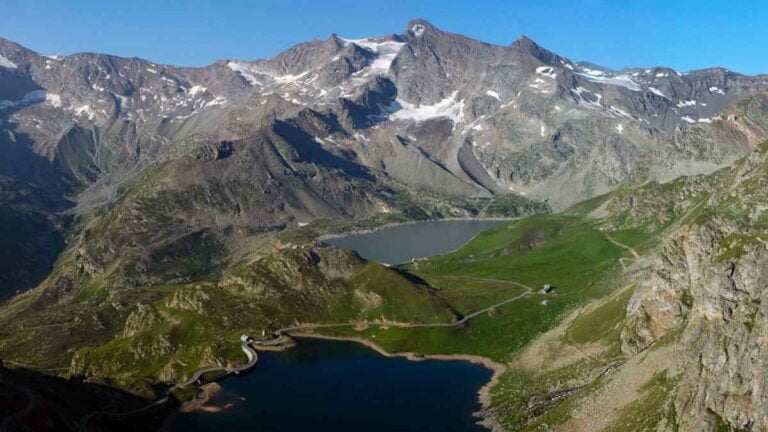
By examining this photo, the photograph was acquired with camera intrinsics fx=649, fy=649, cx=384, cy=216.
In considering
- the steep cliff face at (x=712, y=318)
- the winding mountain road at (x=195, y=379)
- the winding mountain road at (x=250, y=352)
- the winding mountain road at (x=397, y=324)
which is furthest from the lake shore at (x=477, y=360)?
the steep cliff face at (x=712, y=318)

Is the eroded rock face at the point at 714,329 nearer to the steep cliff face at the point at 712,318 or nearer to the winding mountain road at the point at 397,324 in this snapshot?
the steep cliff face at the point at 712,318

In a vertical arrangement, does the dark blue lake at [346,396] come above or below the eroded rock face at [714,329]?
below

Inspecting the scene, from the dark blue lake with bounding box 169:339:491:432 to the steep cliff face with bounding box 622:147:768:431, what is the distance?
36692mm

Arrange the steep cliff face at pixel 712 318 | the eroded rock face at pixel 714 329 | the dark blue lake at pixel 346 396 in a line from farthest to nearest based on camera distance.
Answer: the dark blue lake at pixel 346 396 < the steep cliff face at pixel 712 318 < the eroded rock face at pixel 714 329

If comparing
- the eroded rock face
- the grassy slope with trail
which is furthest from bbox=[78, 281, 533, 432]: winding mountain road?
the eroded rock face

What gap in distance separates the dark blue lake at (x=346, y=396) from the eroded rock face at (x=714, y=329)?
3681 centimetres

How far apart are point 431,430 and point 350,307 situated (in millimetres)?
84564

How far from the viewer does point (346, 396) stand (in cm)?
13250

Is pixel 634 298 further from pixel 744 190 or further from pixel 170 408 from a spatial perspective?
pixel 170 408

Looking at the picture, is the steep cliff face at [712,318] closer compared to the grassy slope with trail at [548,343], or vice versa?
the steep cliff face at [712,318]

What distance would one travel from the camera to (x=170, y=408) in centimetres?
12912

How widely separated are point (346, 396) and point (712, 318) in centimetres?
7200

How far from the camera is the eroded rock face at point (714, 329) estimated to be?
75625mm

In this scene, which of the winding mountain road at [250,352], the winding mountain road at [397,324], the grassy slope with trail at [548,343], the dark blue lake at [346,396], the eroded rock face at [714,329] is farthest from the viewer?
the winding mountain road at [397,324]
